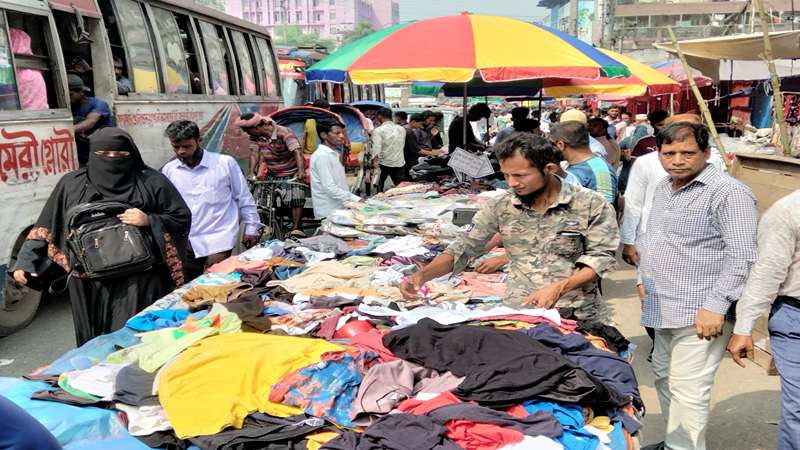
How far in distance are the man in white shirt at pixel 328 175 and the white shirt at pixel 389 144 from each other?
4110 millimetres

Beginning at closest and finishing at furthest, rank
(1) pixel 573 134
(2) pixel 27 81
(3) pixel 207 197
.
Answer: (1) pixel 573 134
(3) pixel 207 197
(2) pixel 27 81

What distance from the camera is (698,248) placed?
3.10 m

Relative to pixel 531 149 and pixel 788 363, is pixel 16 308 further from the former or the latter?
pixel 788 363

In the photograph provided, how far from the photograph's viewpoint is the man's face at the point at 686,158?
10.2 ft

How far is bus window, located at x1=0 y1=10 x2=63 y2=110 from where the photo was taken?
5.42 metres

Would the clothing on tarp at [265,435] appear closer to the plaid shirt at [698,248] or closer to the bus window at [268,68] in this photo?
the plaid shirt at [698,248]

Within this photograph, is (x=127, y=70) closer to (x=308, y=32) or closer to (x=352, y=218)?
(x=352, y=218)

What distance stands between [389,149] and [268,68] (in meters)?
3.47

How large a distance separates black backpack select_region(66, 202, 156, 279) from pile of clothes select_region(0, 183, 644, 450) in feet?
1.30

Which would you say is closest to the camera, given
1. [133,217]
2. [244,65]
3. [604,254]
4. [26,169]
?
[604,254]

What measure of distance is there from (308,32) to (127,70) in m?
127

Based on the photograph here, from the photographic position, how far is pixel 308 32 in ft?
422

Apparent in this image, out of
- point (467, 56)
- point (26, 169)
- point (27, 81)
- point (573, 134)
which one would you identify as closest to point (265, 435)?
point (573, 134)

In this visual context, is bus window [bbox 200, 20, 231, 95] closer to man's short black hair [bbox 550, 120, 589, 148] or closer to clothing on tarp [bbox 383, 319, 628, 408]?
man's short black hair [bbox 550, 120, 589, 148]
